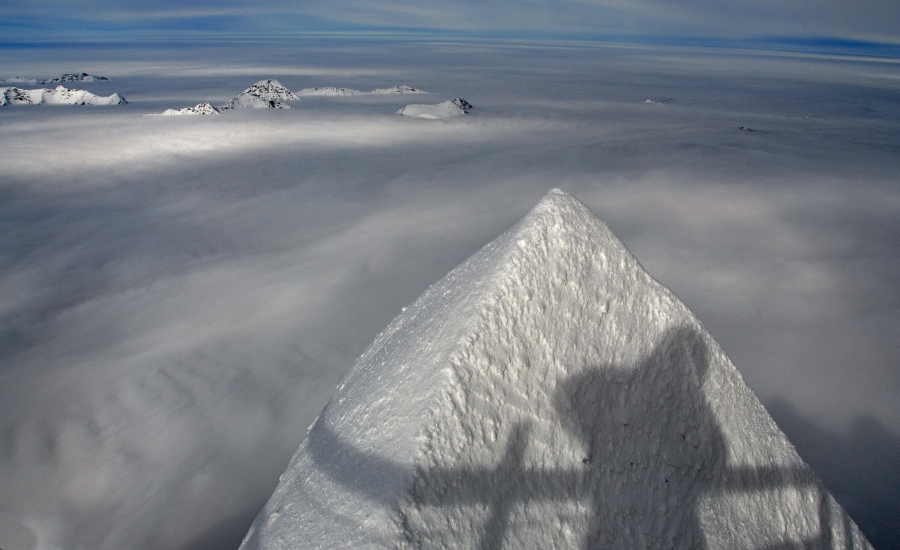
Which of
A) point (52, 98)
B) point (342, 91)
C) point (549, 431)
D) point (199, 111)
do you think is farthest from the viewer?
point (342, 91)

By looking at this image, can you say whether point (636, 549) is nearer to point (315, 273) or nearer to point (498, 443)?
point (498, 443)

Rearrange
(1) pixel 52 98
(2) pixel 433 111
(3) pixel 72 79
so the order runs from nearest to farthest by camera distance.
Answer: (2) pixel 433 111 < (1) pixel 52 98 < (3) pixel 72 79

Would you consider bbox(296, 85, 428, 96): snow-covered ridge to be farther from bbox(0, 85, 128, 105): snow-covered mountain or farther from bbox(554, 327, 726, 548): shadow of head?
bbox(554, 327, 726, 548): shadow of head

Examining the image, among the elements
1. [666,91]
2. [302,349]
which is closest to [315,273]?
[302,349]

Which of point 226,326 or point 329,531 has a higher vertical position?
point 329,531

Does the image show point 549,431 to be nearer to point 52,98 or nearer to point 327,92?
point 327,92

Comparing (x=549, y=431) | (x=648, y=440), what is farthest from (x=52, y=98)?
(x=648, y=440)

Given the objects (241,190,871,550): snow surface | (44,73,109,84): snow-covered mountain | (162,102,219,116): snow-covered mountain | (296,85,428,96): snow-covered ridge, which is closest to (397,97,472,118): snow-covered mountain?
(162,102,219,116): snow-covered mountain
